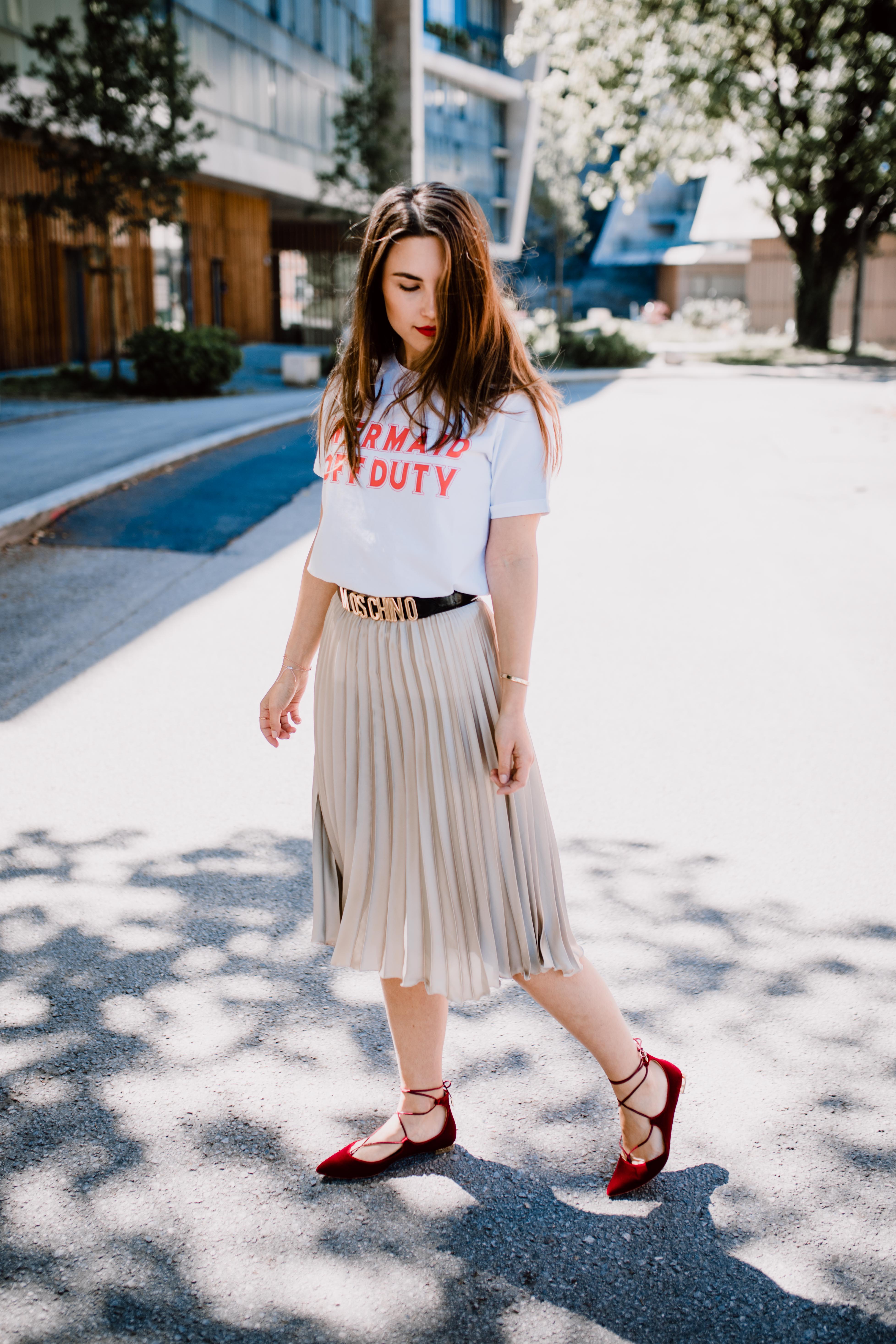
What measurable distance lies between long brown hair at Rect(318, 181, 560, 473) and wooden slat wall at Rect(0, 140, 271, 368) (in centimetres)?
1901

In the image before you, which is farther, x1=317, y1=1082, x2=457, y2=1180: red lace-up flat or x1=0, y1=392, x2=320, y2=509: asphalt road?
x1=0, y1=392, x2=320, y2=509: asphalt road

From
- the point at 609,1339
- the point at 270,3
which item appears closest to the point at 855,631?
the point at 609,1339

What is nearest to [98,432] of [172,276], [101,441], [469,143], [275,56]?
[101,441]

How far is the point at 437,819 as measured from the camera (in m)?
2.33

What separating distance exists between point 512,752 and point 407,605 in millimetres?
348

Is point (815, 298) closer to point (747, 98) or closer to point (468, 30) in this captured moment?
point (747, 98)

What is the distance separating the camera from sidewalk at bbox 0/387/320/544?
995 centimetres

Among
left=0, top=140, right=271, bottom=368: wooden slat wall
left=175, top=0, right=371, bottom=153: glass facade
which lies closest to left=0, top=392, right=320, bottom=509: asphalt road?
left=0, top=140, right=271, bottom=368: wooden slat wall

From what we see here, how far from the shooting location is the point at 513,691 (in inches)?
90.7

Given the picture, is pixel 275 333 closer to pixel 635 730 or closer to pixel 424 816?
pixel 635 730

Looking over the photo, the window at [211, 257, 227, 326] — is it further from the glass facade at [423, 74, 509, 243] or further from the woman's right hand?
the woman's right hand

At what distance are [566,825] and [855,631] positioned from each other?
3.25 meters

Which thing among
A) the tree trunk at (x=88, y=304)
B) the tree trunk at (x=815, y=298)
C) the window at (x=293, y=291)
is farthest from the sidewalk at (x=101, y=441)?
the window at (x=293, y=291)

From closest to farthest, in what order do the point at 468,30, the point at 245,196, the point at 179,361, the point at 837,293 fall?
the point at 179,361, the point at 245,196, the point at 837,293, the point at 468,30
